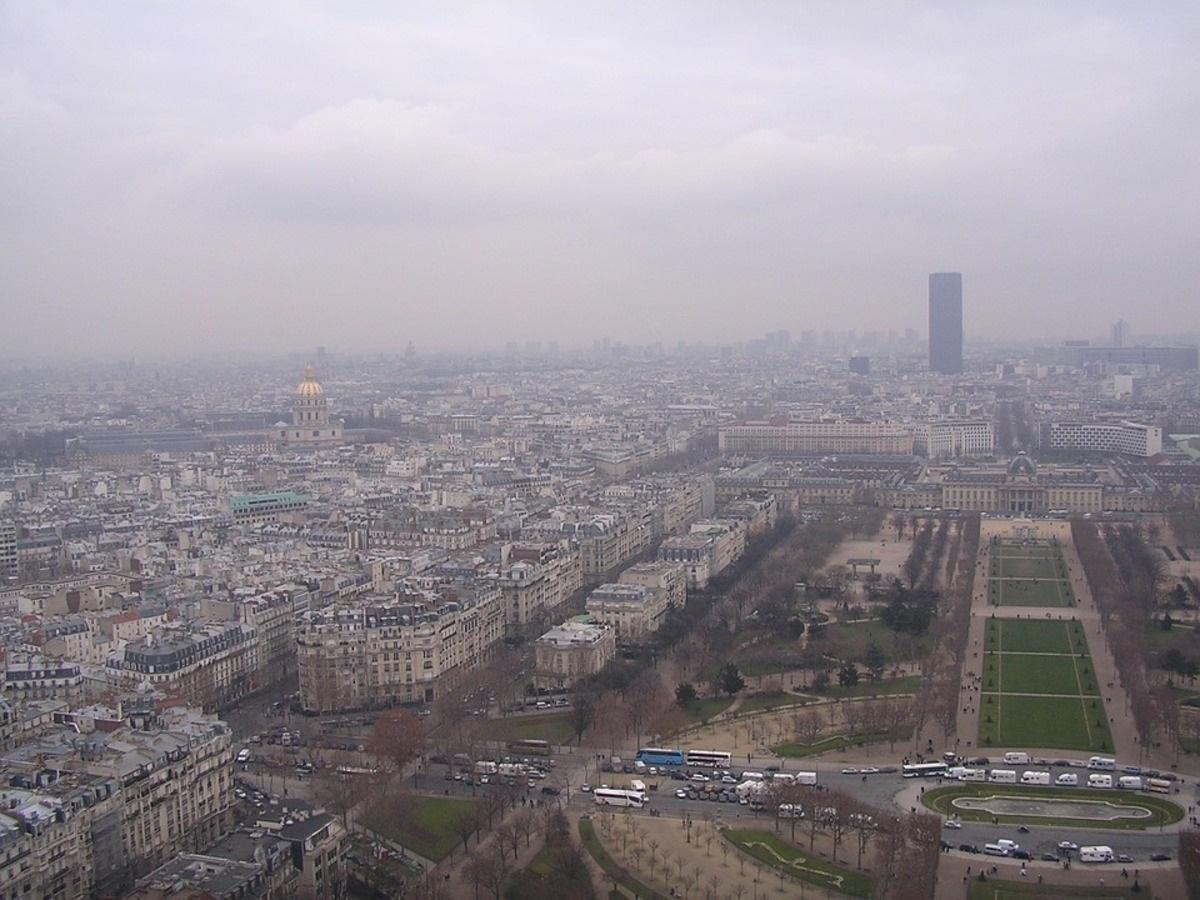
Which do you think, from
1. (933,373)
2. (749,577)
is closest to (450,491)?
(749,577)

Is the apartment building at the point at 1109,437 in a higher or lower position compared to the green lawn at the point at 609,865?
higher

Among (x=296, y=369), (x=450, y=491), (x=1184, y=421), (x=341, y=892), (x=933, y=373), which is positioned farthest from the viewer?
(x=296, y=369)

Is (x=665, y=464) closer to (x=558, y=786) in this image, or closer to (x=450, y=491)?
(x=450, y=491)

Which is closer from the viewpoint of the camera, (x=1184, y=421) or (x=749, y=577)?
(x=749, y=577)

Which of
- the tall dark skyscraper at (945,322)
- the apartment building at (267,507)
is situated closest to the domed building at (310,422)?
the apartment building at (267,507)

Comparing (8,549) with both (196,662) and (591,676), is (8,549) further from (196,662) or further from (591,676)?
(591,676)

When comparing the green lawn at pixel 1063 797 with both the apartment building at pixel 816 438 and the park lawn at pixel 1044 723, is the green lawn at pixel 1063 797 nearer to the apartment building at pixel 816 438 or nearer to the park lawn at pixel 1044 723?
the park lawn at pixel 1044 723

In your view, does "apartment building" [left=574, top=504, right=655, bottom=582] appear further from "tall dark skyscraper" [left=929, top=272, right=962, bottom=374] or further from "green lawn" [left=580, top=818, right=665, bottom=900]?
"tall dark skyscraper" [left=929, top=272, right=962, bottom=374]

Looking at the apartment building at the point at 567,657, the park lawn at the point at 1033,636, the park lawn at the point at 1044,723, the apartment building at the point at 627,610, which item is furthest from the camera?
the apartment building at the point at 627,610
